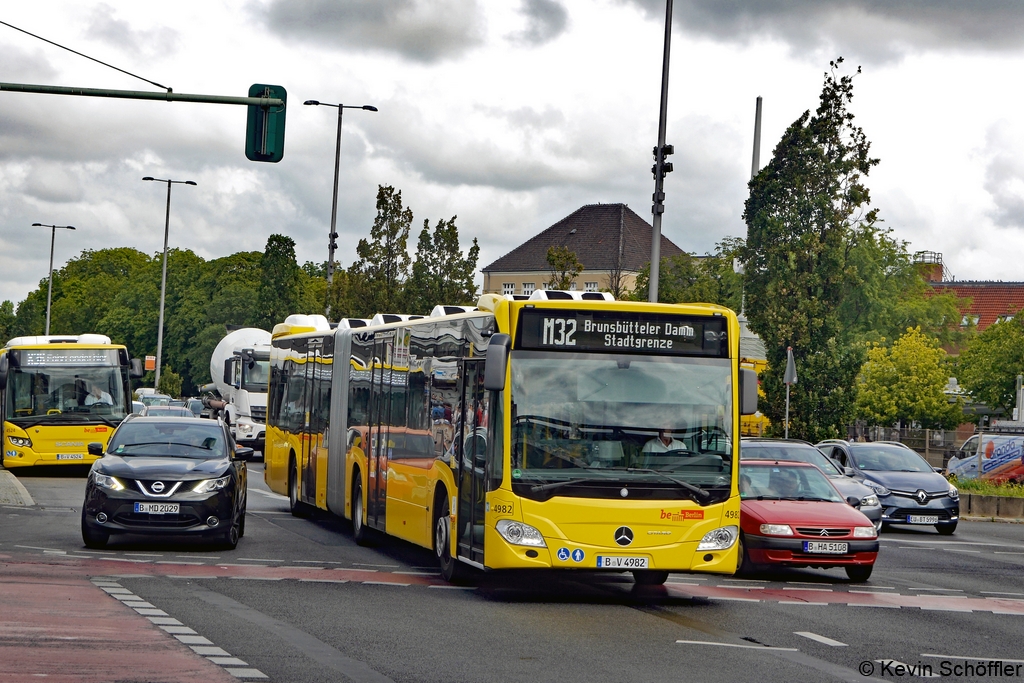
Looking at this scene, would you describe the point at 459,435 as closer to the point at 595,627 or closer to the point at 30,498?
the point at 595,627

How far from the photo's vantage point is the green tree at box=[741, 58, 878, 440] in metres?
36.9

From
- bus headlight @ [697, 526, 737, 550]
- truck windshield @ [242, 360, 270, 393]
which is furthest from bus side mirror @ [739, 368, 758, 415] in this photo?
truck windshield @ [242, 360, 270, 393]

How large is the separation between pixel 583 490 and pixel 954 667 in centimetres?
388

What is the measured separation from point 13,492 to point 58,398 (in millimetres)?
6459

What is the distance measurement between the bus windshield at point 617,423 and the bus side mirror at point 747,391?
135mm

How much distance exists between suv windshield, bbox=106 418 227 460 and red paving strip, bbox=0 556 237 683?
4.51 m

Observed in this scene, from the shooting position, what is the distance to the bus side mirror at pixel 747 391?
45.4ft

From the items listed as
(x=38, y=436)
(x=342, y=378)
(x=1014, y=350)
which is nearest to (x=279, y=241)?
(x=1014, y=350)

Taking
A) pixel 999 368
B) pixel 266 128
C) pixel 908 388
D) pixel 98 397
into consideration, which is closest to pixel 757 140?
pixel 908 388

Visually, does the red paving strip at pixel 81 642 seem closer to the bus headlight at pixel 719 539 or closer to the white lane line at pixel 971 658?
the bus headlight at pixel 719 539

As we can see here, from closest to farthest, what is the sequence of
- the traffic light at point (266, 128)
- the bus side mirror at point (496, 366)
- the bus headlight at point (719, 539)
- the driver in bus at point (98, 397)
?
the bus side mirror at point (496, 366) → the bus headlight at point (719, 539) → the traffic light at point (266, 128) → the driver in bus at point (98, 397)

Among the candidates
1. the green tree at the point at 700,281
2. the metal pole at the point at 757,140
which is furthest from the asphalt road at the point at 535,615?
the green tree at the point at 700,281

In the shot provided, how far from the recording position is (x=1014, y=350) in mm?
80625

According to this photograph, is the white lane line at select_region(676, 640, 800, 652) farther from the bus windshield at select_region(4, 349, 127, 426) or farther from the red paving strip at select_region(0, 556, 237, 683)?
the bus windshield at select_region(4, 349, 127, 426)
